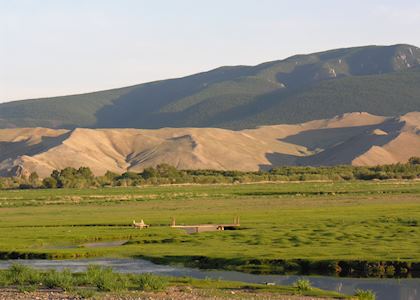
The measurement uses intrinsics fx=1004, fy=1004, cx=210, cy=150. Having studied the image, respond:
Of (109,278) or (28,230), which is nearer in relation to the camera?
(109,278)

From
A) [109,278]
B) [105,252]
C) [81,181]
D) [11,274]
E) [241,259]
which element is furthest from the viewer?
[81,181]

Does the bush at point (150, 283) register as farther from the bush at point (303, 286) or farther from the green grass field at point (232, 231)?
the green grass field at point (232, 231)

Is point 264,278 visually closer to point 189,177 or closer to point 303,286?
point 303,286

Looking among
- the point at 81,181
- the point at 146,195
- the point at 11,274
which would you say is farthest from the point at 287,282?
the point at 81,181

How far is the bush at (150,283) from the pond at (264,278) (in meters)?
4.79

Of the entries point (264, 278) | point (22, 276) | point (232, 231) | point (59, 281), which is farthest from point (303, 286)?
Result: point (232, 231)

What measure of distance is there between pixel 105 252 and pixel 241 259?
26.1 feet

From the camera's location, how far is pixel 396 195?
93.6 metres

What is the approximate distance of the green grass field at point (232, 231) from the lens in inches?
1694

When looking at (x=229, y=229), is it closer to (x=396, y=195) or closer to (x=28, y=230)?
(x=28, y=230)

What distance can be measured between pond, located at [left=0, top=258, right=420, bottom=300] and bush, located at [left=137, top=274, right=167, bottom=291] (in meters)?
4.79

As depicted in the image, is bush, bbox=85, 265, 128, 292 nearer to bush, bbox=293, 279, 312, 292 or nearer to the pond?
the pond

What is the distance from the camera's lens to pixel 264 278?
36562 millimetres

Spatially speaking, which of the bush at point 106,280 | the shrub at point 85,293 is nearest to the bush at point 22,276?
the bush at point 106,280
